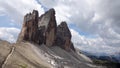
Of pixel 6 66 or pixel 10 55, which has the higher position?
pixel 10 55

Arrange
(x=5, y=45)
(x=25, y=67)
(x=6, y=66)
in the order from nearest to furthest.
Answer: (x=6, y=66), (x=25, y=67), (x=5, y=45)

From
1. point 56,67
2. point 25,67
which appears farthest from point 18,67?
point 56,67

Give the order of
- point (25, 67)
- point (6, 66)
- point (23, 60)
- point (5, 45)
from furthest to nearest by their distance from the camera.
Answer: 1. point (5, 45)
2. point (23, 60)
3. point (25, 67)
4. point (6, 66)

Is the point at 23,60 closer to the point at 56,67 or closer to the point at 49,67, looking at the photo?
the point at 49,67

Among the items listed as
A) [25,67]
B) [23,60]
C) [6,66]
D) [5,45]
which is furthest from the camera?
[5,45]

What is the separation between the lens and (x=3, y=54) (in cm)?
16088

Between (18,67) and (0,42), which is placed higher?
(0,42)

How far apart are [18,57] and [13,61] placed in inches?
430

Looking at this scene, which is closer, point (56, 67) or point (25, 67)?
point (25, 67)

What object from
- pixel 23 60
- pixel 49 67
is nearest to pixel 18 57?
pixel 23 60

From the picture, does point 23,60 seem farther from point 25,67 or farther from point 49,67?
point 49,67

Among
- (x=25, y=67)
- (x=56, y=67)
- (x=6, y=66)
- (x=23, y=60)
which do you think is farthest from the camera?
(x=56, y=67)

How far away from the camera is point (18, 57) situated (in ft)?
547

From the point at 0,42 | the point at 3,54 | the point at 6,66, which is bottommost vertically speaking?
the point at 6,66
